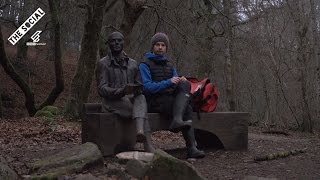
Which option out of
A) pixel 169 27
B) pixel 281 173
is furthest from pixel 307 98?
pixel 281 173

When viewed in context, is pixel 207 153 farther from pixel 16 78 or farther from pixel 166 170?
pixel 16 78

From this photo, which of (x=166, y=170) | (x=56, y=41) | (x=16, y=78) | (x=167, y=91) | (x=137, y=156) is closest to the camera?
(x=166, y=170)

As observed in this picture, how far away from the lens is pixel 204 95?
6430 mm

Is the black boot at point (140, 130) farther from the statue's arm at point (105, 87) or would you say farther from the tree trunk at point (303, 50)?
the tree trunk at point (303, 50)

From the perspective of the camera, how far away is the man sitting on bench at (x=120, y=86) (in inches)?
219

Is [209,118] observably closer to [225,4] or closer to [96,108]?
[96,108]

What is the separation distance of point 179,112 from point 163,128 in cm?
39

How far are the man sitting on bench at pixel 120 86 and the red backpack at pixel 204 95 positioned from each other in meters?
0.95

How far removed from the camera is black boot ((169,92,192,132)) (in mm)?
5793

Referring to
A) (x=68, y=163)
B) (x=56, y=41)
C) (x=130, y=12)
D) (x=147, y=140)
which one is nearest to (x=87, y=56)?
→ (x=130, y=12)

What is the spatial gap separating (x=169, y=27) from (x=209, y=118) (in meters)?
8.13

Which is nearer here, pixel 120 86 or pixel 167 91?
pixel 120 86

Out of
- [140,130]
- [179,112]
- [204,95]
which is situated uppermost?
[204,95]

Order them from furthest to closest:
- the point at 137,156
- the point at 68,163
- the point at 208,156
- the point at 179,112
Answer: the point at 208,156, the point at 179,112, the point at 137,156, the point at 68,163
